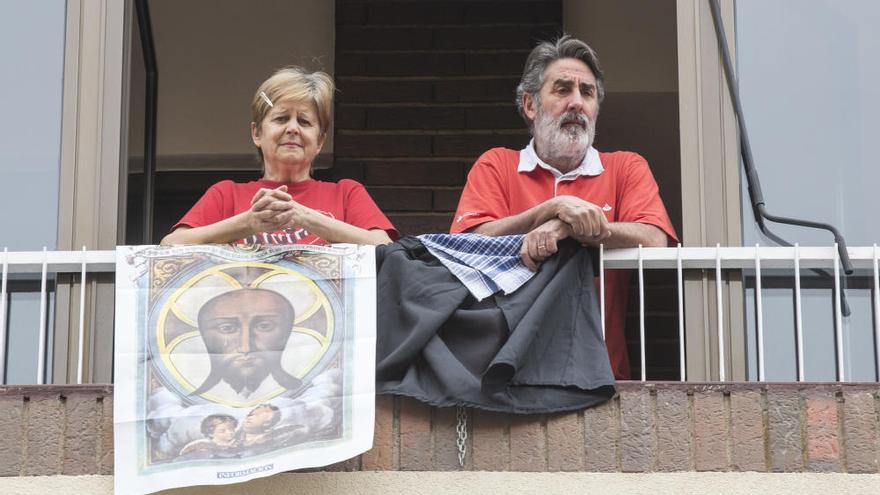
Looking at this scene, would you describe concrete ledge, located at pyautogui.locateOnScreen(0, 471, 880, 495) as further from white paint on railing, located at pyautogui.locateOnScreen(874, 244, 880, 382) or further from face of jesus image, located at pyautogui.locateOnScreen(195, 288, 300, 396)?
white paint on railing, located at pyautogui.locateOnScreen(874, 244, 880, 382)

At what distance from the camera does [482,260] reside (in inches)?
245

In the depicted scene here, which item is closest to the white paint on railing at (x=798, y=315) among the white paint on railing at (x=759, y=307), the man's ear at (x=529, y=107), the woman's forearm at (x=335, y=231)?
the white paint on railing at (x=759, y=307)

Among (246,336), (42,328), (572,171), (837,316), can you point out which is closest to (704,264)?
(837,316)

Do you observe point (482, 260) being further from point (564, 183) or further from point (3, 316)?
point (3, 316)

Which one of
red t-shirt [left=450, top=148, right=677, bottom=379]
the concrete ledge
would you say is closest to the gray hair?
red t-shirt [left=450, top=148, right=677, bottom=379]

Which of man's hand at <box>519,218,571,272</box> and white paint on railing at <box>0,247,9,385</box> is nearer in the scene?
man's hand at <box>519,218,571,272</box>

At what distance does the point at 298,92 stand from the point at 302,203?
420 mm

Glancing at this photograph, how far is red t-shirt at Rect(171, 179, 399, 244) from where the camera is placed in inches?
256

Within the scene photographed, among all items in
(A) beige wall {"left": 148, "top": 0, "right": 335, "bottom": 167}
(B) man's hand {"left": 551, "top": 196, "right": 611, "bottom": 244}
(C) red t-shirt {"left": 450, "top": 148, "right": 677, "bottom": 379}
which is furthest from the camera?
(A) beige wall {"left": 148, "top": 0, "right": 335, "bottom": 167}

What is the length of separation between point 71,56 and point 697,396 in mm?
2488

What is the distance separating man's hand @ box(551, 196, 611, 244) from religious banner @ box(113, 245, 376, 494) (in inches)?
25.0

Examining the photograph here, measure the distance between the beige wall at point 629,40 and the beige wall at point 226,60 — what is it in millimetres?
1331

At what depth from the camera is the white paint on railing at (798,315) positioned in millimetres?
6227

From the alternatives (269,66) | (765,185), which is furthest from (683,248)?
(269,66)
